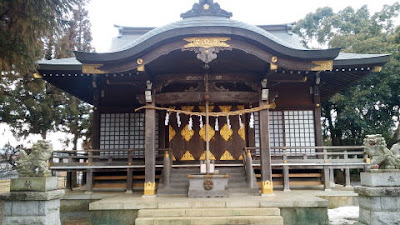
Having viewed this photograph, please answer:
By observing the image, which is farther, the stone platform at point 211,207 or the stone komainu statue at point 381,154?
the stone platform at point 211,207

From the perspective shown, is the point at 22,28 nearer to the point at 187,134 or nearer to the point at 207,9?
the point at 207,9

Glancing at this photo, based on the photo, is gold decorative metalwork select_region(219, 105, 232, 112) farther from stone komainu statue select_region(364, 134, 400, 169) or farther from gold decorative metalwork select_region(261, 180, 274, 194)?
stone komainu statue select_region(364, 134, 400, 169)

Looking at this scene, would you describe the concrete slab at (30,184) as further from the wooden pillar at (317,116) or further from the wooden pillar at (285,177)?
the wooden pillar at (317,116)

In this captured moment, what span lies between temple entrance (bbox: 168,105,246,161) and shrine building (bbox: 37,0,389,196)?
39 millimetres

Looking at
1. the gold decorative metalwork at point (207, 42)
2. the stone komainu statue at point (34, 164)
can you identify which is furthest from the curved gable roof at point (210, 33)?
the stone komainu statue at point (34, 164)

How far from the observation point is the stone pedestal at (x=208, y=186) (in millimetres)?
9406

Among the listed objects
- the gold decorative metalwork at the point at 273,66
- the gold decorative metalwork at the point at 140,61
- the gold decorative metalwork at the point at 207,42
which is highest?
the gold decorative metalwork at the point at 207,42

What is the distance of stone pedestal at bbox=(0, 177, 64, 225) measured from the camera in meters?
6.88

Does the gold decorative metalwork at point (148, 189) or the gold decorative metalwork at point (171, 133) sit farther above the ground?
the gold decorative metalwork at point (171, 133)

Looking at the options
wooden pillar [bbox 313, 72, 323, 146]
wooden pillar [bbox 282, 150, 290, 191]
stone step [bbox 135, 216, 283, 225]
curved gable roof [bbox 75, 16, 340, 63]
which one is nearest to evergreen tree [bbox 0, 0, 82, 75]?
curved gable roof [bbox 75, 16, 340, 63]

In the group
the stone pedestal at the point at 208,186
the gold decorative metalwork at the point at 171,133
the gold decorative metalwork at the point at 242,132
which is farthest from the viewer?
the gold decorative metalwork at the point at 242,132

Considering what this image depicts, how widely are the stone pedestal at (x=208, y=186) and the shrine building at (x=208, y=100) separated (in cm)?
34

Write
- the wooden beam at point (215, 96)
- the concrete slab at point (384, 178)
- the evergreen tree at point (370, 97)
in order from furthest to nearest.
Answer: the evergreen tree at point (370, 97), the wooden beam at point (215, 96), the concrete slab at point (384, 178)

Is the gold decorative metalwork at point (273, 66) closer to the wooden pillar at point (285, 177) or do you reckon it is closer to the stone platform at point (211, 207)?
the wooden pillar at point (285, 177)
